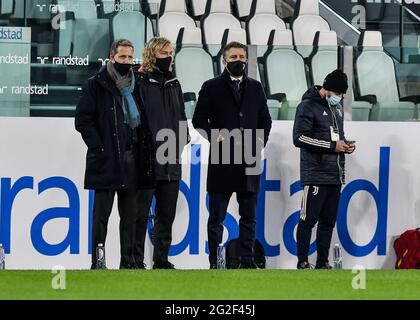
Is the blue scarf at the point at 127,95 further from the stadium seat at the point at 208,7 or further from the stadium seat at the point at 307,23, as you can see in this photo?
the stadium seat at the point at 208,7

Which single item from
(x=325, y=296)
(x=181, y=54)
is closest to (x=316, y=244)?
(x=181, y=54)

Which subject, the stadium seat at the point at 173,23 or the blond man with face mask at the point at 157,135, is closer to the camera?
the blond man with face mask at the point at 157,135

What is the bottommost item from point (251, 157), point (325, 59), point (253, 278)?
point (253, 278)

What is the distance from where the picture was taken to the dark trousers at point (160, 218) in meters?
12.5

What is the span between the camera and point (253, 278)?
1093cm

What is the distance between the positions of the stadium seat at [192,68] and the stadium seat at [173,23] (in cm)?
51

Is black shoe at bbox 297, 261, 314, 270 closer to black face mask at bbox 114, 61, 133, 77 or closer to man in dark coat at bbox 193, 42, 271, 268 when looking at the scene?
man in dark coat at bbox 193, 42, 271, 268

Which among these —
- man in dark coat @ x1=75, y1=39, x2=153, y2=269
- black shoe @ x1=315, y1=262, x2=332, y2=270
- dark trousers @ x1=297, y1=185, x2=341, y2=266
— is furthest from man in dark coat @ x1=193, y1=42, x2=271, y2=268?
black shoe @ x1=315, y1=262, x2=332, y2=270

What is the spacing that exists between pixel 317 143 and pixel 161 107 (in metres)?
1.63

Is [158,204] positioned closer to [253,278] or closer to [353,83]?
[253,278]

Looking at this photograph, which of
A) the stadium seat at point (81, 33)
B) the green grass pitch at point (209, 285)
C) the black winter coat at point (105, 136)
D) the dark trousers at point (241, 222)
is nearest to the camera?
the green grass pitch at point (209, 285)

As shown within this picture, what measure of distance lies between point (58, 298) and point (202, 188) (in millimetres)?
4837

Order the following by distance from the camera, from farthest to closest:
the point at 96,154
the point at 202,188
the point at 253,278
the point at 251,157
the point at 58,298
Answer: the point at 202,188 < the point at 251,157 < the point at 96,154 < the point at 253,278 < the point at 58,298

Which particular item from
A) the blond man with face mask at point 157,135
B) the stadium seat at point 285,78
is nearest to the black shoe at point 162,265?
the blond man with face mask at point 157,135
